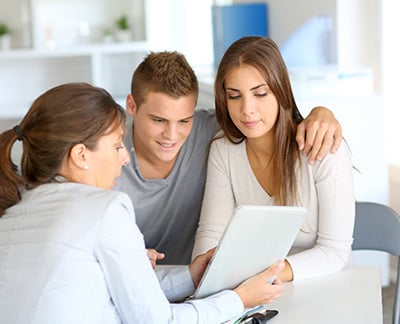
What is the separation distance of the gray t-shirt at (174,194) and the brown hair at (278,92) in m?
0.23

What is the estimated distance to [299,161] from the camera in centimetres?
214

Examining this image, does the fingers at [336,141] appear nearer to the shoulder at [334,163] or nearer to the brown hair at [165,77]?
the shoulder at [334,163]

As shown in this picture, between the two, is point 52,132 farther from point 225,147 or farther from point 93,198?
point 225,147

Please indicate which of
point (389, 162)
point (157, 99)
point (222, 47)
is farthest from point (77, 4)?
point (157, 99)

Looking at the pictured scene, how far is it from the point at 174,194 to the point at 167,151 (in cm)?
15

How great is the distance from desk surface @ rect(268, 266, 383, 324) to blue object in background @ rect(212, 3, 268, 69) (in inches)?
104

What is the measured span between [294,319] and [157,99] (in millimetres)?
791

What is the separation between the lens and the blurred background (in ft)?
11.4

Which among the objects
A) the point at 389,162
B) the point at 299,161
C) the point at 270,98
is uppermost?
the point at 270,98

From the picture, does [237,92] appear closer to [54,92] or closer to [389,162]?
[54,92]

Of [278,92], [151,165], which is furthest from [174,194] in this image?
[278,92]

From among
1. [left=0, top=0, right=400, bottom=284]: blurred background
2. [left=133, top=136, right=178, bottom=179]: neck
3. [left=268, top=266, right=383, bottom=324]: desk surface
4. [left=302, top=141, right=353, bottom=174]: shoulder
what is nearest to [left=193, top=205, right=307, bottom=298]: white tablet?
[left=268, top=266, right=383, bottom=324]: desk surface

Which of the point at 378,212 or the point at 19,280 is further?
the point at 378,212

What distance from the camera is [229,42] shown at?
4.46 meters
